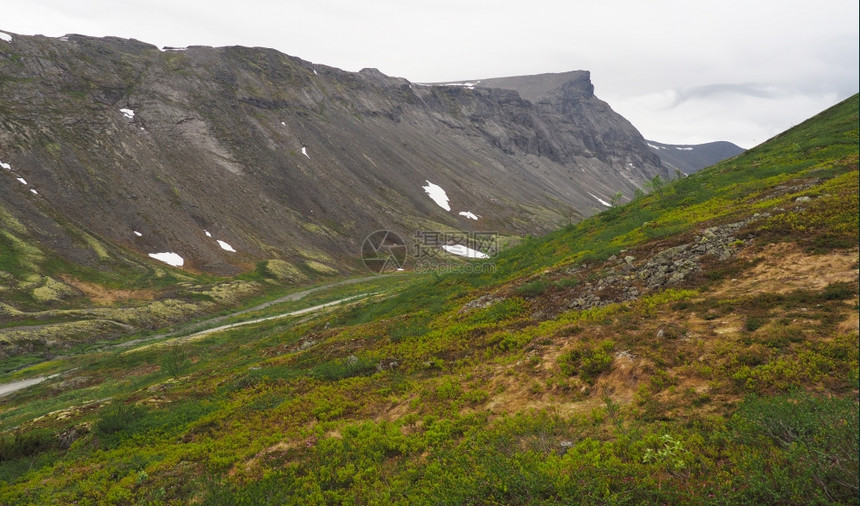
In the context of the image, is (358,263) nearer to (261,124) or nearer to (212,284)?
(212,284)

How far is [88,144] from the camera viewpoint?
7438 centimetres

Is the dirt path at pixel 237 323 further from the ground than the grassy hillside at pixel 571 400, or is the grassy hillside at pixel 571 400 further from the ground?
the grassy hillside at pixel 571 400

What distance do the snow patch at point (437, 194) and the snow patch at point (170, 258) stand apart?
70.0 m

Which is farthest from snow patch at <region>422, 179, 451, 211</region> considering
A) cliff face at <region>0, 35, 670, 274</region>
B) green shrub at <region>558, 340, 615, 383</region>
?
green shrub at <region>558, 340, 615, 383</region>

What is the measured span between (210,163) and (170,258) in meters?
34.0

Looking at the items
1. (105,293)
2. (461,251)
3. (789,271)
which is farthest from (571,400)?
(461,251)

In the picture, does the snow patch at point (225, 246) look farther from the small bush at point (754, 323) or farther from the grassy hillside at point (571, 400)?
the small bush at point (754, 323)

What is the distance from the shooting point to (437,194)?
121438 mm

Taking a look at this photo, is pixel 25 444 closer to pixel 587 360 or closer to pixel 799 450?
pixel 587 360

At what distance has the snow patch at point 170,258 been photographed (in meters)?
63.1

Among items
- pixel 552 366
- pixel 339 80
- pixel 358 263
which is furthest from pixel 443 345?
pixel 339 80

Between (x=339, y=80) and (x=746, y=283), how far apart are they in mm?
172932

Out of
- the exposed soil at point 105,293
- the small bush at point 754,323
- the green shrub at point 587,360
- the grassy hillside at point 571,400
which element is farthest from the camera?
the exposed soil at point 105,293

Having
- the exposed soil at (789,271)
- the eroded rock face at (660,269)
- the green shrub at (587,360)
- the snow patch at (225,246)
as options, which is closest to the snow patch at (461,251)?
the snow patch at (225,246)
